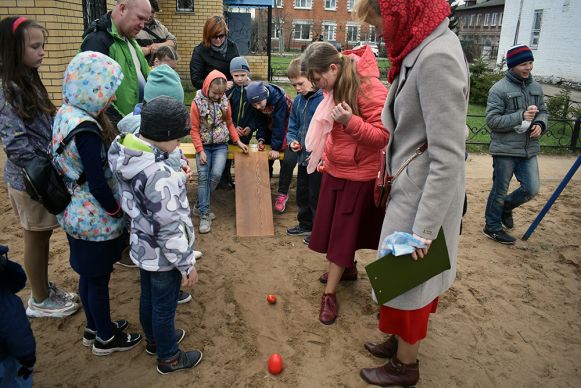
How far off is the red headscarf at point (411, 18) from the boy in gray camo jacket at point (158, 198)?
1069 millimetres

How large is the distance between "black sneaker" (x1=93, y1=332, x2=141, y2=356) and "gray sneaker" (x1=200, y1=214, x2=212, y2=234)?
6.01 feet

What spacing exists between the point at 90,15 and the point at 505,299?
7068mm

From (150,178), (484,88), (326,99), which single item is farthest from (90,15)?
(484,88)

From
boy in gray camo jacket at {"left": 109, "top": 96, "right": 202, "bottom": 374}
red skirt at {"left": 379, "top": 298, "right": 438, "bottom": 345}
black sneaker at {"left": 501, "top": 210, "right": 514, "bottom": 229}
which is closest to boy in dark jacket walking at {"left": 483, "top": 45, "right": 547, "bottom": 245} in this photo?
black sneaker at {"left": 501, "top": 210, "right": 514, "bottom": 229}

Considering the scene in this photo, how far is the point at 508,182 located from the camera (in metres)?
4.58

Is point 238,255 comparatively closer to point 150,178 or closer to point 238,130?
Result: point 238,130

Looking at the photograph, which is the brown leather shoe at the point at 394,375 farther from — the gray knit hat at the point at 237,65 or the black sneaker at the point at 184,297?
the gray knit hat at the point at 237,65

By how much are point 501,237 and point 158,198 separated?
382 centimetres

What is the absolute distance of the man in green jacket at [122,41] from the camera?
331 cm

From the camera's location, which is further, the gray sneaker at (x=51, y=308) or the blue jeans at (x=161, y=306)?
the gray sneaker at (x=51, y=308)

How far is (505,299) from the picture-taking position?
3.61 meters

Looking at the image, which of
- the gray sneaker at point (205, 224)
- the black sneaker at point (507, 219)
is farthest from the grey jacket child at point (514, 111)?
the gray sneaker at point (205, 224)

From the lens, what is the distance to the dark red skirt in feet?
9.79

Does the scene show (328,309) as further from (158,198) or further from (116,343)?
(158,198)
